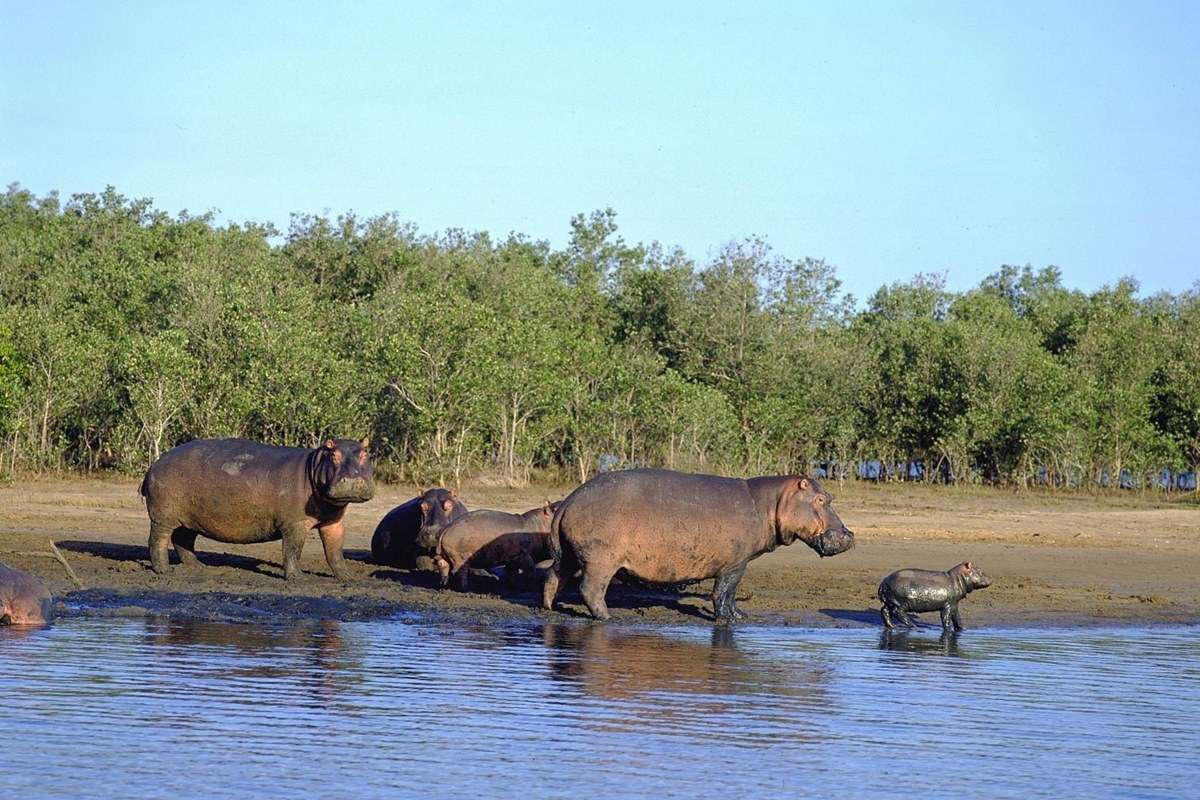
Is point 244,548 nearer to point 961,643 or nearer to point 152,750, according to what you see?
→ point 961,643

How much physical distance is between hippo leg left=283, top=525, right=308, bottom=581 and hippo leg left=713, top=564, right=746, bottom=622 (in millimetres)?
4444

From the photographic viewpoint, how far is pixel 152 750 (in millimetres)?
8367

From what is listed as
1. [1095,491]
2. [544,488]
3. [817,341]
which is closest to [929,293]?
[817,341]

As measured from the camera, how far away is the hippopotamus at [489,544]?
16.3 m

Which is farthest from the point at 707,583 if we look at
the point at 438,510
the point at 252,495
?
the point at 252,495

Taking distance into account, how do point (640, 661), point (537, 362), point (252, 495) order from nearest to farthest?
point (640, 661)
point (252, 495)
point (537, 362)

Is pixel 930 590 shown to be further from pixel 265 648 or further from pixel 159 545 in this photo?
pixel 159 545

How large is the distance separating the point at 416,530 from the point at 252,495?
7.40 ft

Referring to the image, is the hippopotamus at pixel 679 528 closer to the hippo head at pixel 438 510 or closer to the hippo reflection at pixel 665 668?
the hippo reflection at pixel 665 668

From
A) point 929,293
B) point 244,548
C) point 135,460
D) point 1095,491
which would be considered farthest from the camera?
point 929,293

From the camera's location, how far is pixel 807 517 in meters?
14.8

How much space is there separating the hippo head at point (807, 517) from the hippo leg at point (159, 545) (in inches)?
256

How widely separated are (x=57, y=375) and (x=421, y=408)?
7368 mm

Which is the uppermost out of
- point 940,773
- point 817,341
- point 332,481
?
point 817,341
